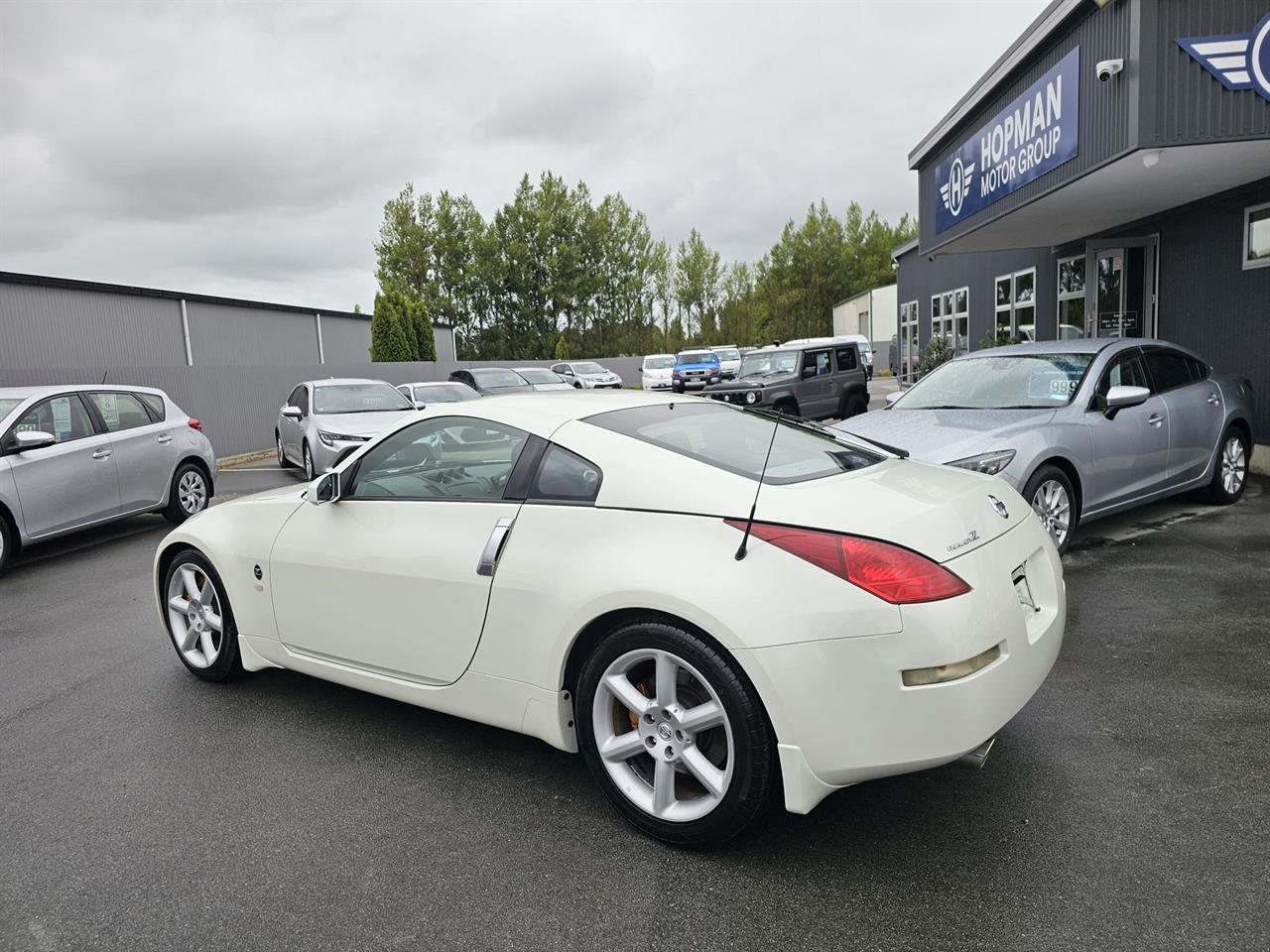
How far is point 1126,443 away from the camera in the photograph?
6.59 meters

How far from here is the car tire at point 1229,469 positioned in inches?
303

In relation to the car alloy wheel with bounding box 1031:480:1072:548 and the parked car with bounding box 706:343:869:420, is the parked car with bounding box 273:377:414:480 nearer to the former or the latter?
the parked car with bounding box 706:343:869:420

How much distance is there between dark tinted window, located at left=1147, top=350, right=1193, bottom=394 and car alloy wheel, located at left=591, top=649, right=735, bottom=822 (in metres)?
6.04

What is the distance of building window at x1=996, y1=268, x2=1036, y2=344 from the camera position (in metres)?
16.3

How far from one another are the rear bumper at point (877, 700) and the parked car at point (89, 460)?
748 centimetres

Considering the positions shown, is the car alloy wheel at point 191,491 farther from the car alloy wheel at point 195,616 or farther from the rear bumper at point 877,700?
the rear bumper at point 877,700

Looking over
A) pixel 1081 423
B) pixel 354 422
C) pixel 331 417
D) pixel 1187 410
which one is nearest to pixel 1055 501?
pixel 1081 423

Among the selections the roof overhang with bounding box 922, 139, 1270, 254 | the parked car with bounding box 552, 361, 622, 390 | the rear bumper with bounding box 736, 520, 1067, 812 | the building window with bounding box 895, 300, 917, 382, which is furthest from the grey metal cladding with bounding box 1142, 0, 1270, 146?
the parked car with bounding box 552, 361, 622, 390

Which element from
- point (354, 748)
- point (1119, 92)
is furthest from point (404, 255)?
point (354, 748)

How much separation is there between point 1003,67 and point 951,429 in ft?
25.6

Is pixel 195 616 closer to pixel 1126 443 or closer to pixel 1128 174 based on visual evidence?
pixel 1126 443

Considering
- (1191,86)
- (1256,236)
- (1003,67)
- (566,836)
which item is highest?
(1003,67)

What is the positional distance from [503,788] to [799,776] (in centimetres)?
126

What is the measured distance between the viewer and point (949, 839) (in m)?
2.79
